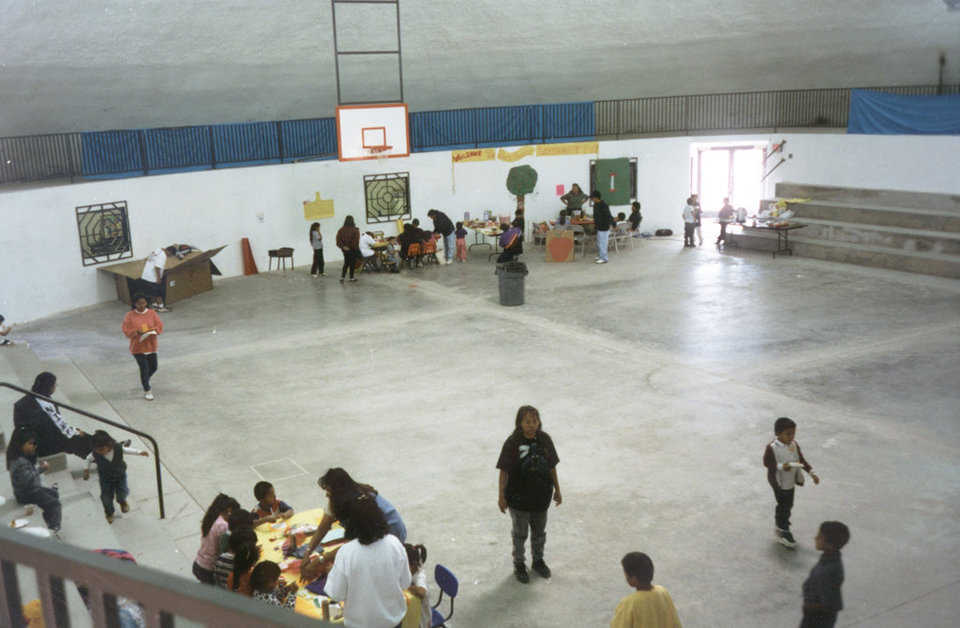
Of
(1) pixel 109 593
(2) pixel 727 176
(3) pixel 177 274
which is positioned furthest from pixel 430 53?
(1) pixel 109 593

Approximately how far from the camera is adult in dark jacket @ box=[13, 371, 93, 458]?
8.62 m

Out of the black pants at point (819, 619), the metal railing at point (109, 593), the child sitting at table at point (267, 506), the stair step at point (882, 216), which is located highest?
the metal railing at point (109, 593)

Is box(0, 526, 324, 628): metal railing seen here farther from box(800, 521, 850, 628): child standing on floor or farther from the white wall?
the white wall

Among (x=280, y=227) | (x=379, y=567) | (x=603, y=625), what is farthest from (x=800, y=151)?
(x=379, y=567)

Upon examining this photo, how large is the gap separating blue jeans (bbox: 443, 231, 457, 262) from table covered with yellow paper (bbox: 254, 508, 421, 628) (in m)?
14.8

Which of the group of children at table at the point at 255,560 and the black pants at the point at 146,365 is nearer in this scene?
the group of children at table at the point at 255,560

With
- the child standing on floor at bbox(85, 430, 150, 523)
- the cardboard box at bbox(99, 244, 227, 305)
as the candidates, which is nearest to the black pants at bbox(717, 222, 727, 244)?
the cardboard box at bbox(99, 244, 227, 305)

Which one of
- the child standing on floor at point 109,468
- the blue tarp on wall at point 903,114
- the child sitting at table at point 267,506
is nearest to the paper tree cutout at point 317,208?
the blue tarp on wall at point 903,114

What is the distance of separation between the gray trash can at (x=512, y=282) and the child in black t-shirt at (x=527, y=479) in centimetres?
961

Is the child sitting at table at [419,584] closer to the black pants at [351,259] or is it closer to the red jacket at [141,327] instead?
the red jacket at [141,327]

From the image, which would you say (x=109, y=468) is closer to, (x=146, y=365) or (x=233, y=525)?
(x=233, y=525)

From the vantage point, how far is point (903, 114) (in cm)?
2091

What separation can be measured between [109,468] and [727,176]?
23334mm

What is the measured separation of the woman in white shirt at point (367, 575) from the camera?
15.9 ft
